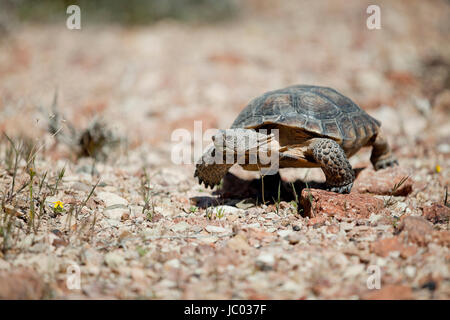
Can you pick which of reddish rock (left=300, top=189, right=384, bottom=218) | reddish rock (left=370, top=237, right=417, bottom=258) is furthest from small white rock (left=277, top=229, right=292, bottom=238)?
reddish rock (left=370, top=237, right=417, bottom=258)

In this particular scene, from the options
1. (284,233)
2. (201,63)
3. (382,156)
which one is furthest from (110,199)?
(201,63)

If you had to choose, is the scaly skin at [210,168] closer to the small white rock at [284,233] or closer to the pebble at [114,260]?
the small white rock at [284,233]

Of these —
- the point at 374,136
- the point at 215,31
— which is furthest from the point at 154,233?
the point at 215,31

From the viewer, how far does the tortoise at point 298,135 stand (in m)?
3.19

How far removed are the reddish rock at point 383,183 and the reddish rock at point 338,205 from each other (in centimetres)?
57

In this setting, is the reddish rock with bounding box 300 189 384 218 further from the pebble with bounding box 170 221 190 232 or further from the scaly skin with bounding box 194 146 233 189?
the pebble with bounding box 170 221 190 232

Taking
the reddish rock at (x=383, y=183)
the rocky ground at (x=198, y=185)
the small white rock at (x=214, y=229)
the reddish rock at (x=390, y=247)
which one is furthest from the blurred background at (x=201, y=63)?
the reddish rock at (x=390, y=247)

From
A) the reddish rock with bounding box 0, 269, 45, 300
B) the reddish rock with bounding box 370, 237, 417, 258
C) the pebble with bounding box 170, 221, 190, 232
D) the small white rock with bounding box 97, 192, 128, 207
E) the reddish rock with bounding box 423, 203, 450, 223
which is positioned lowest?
the reddish rock with bounding box 0, 269, 45, 300

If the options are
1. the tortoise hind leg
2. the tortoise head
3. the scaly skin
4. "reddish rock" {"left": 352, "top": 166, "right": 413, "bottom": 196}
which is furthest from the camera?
the tortoise hind leg

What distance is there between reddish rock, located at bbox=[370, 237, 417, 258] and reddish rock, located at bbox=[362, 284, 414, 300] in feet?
1.02

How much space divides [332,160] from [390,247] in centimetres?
98

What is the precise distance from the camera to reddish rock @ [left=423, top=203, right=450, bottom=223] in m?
2.85

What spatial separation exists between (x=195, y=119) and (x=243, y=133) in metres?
3.43
